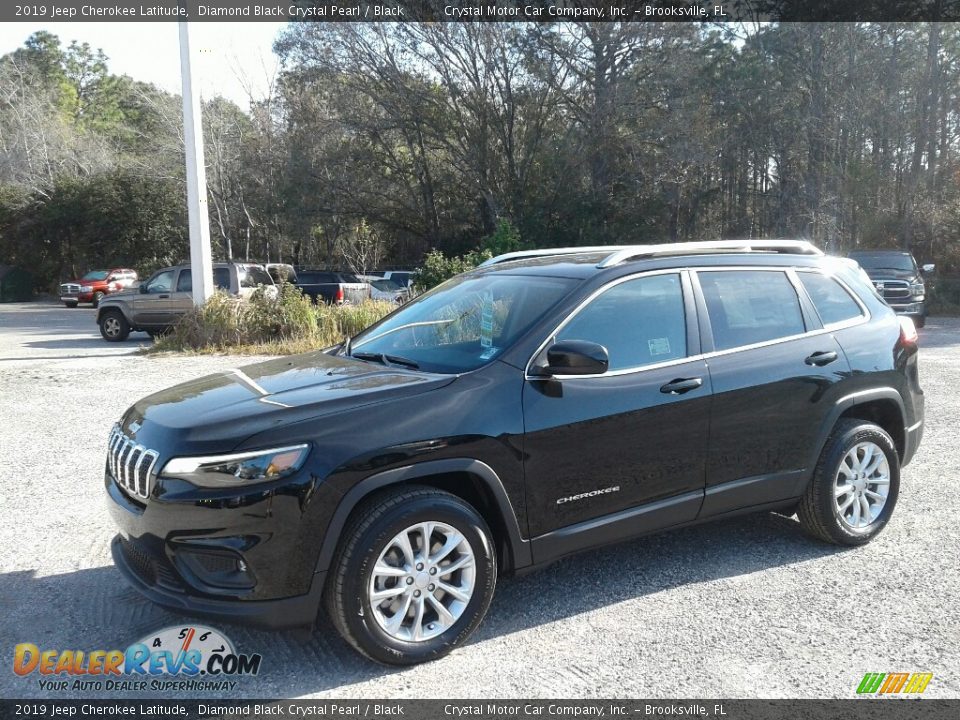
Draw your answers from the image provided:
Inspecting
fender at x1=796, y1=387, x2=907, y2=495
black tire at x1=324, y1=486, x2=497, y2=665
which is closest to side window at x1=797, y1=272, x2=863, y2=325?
fender at x1=796, y1=387, x2=907, y2=495

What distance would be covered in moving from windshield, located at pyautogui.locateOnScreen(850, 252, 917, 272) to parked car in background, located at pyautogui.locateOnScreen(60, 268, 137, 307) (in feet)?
88.7

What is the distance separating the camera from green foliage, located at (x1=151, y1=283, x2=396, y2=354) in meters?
14.9

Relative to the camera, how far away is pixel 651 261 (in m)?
4.54

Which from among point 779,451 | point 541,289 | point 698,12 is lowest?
point 779,451

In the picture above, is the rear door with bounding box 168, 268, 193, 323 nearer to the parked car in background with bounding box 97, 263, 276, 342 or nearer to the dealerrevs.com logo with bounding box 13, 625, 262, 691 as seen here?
the parked car in background with bounding box 97, 263, 276, 342

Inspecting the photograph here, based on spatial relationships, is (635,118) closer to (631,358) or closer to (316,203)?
(316,203)

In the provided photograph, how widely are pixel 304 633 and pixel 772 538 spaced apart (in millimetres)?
2932

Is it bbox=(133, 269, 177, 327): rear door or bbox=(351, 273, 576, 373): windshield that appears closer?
bbox=(351, 273, 576, 373): windshield

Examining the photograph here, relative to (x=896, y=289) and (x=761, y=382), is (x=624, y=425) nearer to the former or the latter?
(x=761, y=382)

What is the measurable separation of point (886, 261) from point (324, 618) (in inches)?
756

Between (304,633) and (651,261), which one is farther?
(651,261)

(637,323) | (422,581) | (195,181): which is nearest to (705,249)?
(637,323)

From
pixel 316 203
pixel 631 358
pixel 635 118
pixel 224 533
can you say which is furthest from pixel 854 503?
pixel 316 203

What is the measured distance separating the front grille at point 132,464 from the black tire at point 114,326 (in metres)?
15.9
